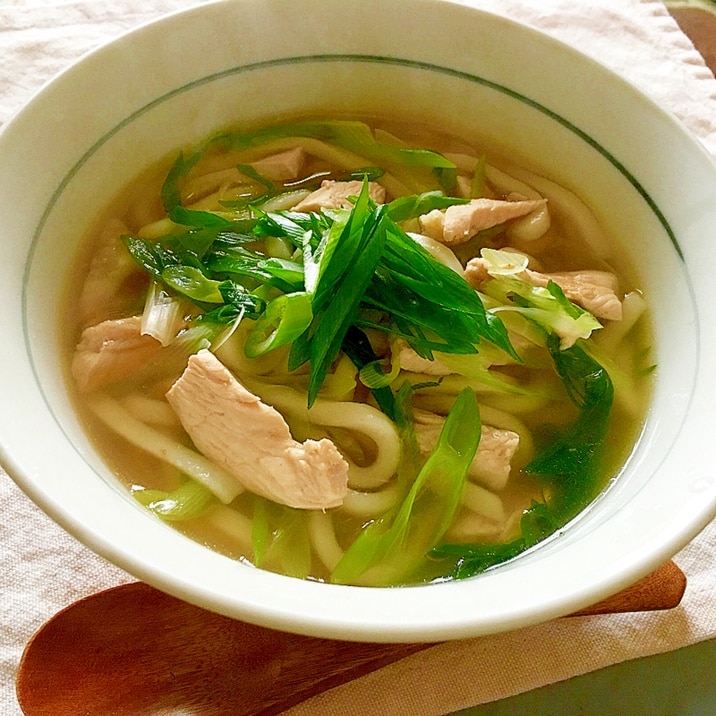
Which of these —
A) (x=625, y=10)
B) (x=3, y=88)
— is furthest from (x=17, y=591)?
(x=625, y=10)

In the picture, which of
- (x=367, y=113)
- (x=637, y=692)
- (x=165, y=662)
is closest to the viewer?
(x=165, y=662)

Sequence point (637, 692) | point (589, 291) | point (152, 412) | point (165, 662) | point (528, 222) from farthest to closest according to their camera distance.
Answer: point (528, 222)
point (589, 291)
point (152, 412)
point (637, 692)
point (165, 662)

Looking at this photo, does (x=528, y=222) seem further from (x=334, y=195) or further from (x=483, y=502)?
(x=483, y=502)

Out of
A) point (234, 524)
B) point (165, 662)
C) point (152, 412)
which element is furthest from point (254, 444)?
point (165, 662)

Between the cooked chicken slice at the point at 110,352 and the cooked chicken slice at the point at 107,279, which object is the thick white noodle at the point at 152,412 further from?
the cooked chicken slice at the point at 107,279

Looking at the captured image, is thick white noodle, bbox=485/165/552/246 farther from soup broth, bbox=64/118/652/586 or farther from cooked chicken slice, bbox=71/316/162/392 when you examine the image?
cooked chicken slice, bbox=71/316/162/392

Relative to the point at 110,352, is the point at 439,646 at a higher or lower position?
lower

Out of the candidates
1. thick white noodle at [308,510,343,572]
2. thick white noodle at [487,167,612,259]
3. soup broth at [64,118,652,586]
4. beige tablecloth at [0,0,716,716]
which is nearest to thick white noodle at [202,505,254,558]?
soup broth at [64,118,652,586]

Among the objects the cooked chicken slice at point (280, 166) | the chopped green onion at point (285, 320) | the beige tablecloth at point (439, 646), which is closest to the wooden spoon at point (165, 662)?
the beige tablecloth at point (439, 646)

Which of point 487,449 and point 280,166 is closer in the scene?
point 487,449
